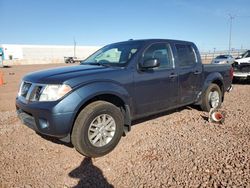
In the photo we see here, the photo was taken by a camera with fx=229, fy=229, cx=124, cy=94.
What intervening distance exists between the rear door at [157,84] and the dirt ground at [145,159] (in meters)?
0.58

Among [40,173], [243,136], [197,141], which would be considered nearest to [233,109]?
[243,136]

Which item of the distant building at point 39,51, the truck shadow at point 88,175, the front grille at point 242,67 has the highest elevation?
the distant building at point 39,51

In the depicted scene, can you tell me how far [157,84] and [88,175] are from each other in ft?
7.19

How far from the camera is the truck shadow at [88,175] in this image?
293 cm

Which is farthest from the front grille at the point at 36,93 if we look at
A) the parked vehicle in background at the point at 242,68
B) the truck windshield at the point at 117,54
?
the parked vehicle in background at the point at 242,68

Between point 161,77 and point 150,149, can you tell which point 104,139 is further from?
point 161,77

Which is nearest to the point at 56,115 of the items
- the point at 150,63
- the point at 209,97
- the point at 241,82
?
the point at 150,63

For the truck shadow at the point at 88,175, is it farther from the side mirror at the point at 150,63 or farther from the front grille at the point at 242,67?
the front grille at the point at 242,67

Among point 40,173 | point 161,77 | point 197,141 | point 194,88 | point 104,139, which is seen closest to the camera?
point 40,173

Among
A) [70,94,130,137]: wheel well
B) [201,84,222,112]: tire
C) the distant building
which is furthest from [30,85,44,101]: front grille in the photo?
the distant building

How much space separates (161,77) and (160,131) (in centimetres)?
112

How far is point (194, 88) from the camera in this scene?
545 centimetres

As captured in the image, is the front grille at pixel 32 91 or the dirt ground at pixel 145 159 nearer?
the dirt ground at pixel 145 159

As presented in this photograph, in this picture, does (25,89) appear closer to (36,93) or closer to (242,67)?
(36,93)
